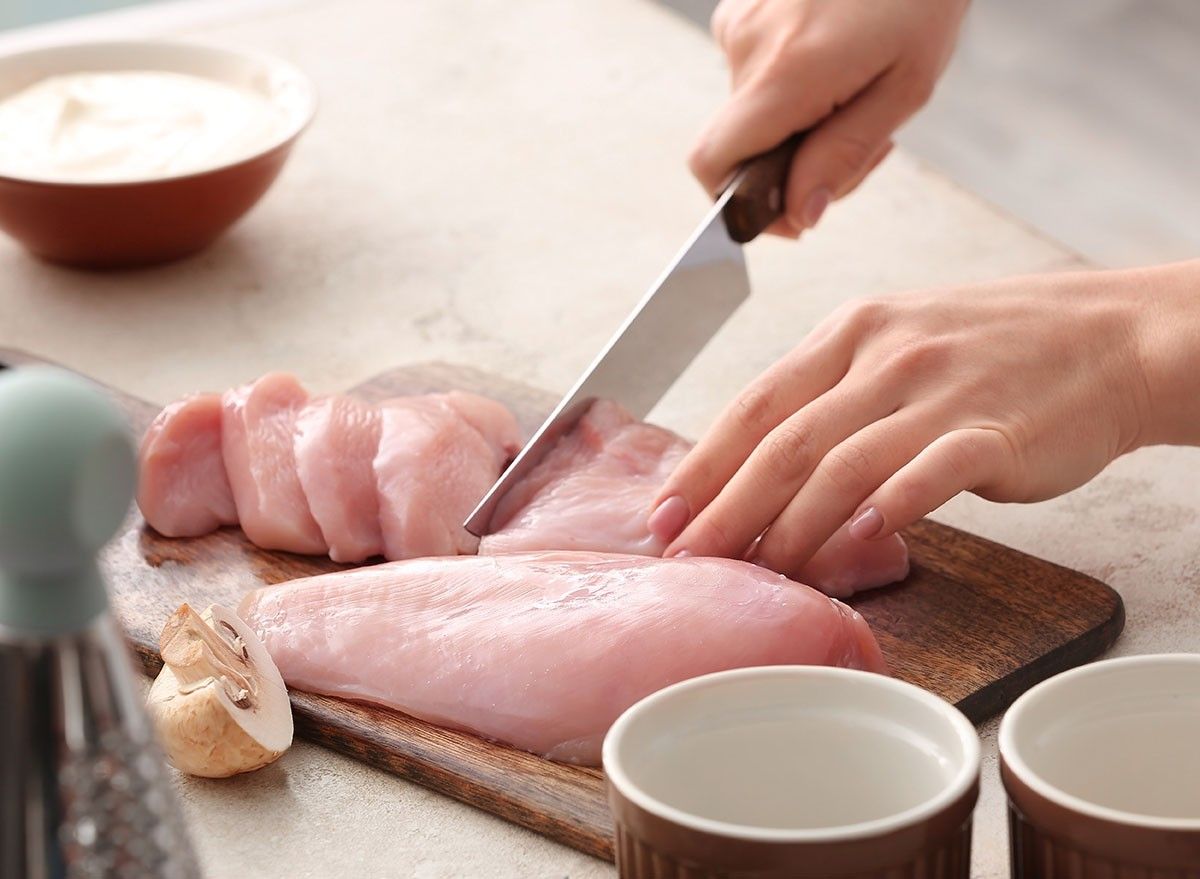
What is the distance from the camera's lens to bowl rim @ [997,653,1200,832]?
2.87 feet

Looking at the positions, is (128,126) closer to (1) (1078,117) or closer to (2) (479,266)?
(2) (479,266)

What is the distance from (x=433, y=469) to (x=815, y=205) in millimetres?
615

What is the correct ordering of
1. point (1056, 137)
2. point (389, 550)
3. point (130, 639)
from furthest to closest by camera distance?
point (1056, 137) → point (389, 550) → point (130, 639)

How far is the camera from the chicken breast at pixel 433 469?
158 centimetres

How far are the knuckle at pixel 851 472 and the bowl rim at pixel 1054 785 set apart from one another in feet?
1.49

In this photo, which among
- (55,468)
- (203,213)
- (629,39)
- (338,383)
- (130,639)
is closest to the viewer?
(55,468)

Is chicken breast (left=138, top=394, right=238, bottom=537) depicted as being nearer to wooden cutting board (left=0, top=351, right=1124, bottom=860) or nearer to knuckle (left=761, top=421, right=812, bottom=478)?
wooden cutting board (left=0, top=351, right=1124, bottom=860)

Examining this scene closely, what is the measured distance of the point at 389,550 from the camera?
1595mm

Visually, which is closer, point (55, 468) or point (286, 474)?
point (55, 468)

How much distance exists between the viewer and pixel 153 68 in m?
2.49

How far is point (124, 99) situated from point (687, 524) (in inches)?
51.3

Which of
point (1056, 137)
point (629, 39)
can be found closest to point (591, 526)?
point (629, 39)

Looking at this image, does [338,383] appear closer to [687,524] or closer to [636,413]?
[636,413]

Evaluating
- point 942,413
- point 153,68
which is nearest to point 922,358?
point 942,413
